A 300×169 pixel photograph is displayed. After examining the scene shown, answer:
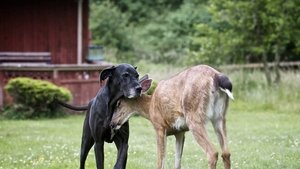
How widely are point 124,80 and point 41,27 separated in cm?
1644

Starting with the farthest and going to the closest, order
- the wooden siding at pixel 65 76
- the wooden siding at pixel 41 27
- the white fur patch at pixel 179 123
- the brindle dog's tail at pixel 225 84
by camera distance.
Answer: the wooden siding at pixel 41 27 < the wooden siding at pixel 65 76 < the white fur patch at pixel 179 123 < the brindle dog's tail at pixel 225 84

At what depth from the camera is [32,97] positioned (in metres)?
19.0

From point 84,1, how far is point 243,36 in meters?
6.60

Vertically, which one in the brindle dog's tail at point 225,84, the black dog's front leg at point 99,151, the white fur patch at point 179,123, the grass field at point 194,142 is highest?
the brindle dog's tail at point 225,84

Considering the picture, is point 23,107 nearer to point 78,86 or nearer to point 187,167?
point 78,86

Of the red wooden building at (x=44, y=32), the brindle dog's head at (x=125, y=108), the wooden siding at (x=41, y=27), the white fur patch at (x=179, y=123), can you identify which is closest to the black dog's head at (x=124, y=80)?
the brindle dog's head at (x=125, y=108)

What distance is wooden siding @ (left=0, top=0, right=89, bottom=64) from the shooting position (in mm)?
23328

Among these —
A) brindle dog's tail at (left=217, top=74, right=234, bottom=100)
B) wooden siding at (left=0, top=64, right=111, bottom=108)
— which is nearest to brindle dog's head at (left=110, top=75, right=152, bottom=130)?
brindle dog's tail at (left=217, top=74, right=234, bottom=100)

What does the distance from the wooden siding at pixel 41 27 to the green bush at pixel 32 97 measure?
420 cm

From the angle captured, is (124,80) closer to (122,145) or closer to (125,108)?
(125,108)

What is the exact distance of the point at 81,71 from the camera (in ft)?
70.3

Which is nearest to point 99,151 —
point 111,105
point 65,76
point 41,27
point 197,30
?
point 111,105

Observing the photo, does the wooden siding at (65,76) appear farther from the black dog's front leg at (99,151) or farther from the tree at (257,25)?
the black dog's front leg at (99,151)

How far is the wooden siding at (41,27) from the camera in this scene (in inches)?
918
